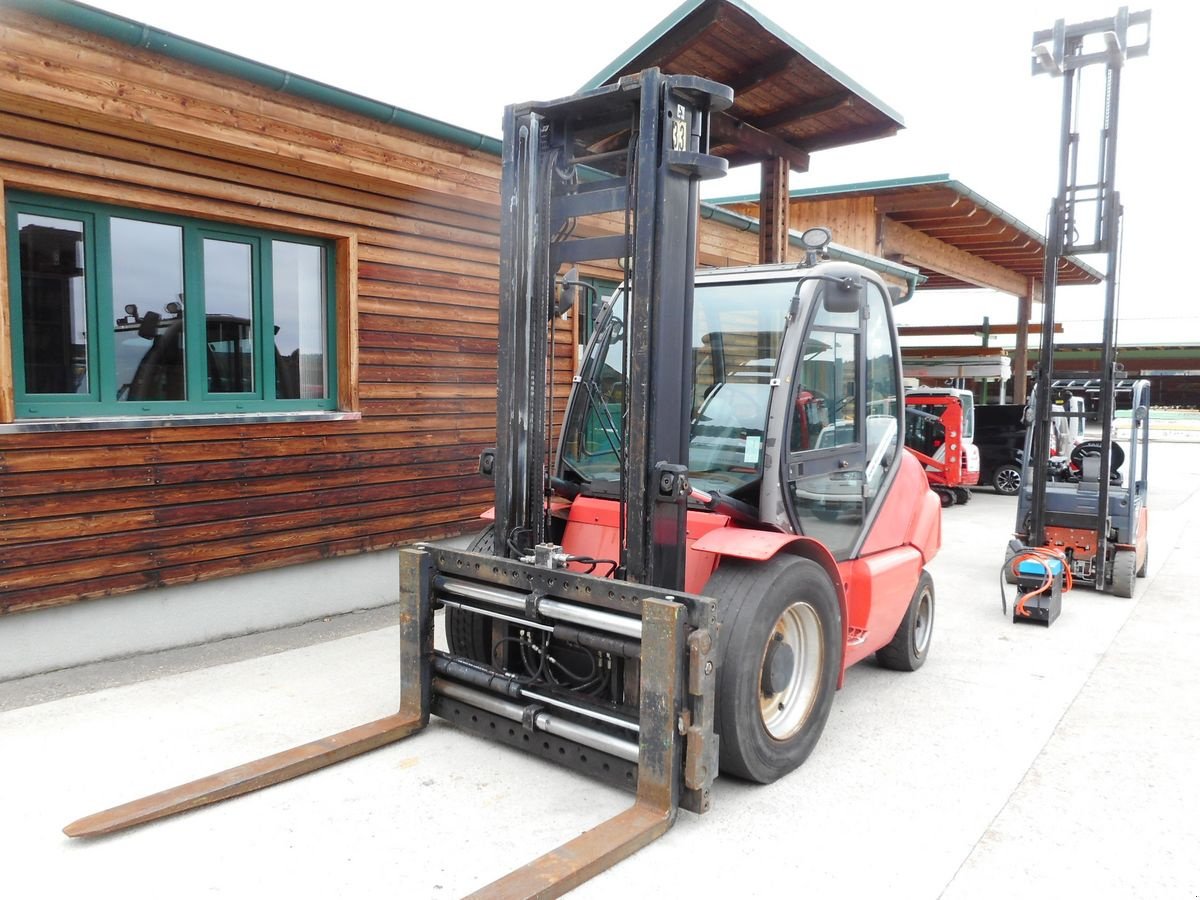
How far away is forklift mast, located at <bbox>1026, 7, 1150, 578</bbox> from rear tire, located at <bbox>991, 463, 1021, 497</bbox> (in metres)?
9.05

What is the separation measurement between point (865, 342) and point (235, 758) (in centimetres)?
374

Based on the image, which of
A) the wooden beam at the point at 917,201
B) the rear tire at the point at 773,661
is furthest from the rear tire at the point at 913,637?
the wooden beam at the point at 917,201

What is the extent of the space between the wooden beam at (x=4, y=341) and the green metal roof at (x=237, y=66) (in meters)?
0.99

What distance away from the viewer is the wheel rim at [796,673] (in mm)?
4047

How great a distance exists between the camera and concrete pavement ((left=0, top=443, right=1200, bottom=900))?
313 centimetres

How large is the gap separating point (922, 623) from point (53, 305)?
574 cm

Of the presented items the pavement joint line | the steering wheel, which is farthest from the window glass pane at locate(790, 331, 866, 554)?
the steering wheel

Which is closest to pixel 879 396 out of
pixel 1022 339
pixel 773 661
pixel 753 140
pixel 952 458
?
pixel 773 661

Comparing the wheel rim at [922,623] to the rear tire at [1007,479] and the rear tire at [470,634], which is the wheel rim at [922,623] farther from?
the rear tire at [1007,479]

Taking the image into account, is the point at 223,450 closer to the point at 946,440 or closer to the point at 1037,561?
the point at 1037,561

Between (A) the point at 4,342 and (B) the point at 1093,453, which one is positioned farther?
(B) the point at 1093,453

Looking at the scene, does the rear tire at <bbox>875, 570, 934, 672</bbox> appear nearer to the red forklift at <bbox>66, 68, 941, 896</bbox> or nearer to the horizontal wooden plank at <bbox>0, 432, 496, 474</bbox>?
the red forklift at <bbox>66, 68, 941, 896</bbox>

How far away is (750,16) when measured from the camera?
6.39 meters

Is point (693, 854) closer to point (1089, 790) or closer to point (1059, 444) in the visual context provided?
point (1089, 790)
